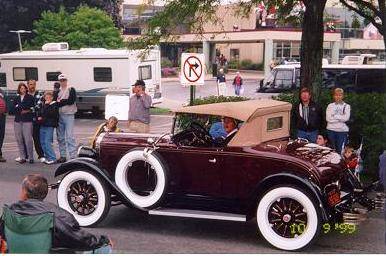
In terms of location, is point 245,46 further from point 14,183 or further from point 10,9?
point 14,183

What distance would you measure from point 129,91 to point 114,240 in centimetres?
1380

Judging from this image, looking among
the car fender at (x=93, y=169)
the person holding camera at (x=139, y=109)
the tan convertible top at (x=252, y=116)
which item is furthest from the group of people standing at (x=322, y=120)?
the car fender at (x=93, y=169)

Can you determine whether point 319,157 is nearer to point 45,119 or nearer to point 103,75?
point 45,119

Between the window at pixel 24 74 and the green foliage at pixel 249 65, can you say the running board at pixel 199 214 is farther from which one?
the green foliage at pixel 249 65

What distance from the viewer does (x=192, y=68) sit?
10.4 m

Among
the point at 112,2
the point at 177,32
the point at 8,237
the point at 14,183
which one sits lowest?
the point at 14,183

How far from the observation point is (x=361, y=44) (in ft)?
157

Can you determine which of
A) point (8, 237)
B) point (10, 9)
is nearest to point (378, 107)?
point (8, 237)

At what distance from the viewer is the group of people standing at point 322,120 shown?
9086mm

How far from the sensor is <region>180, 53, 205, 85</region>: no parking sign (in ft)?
34.0

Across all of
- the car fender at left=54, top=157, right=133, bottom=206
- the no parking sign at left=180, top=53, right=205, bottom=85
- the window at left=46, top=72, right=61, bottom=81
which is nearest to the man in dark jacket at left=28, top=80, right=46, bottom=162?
the no parking sign at left=180, top=53, right=205, bottom=85

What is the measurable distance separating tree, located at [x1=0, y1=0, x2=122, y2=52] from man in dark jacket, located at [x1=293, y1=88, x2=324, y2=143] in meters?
20.1

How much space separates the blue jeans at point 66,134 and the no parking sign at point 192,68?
95.7 inches

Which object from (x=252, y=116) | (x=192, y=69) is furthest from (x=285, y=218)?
(x=192, y=69)
